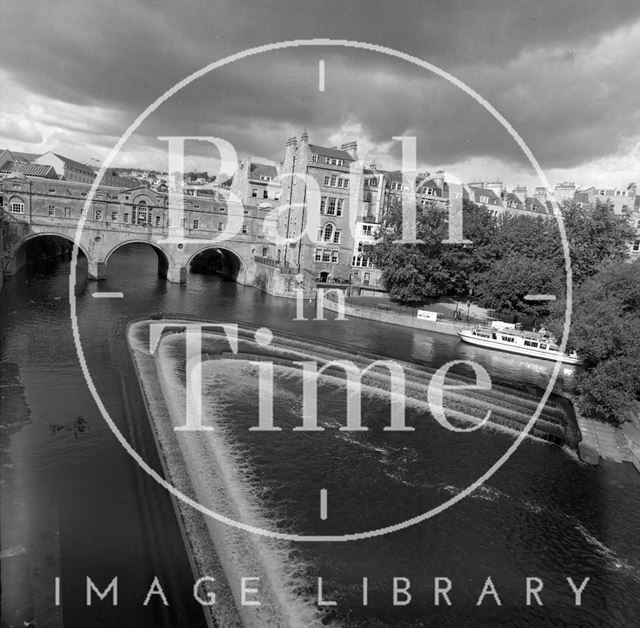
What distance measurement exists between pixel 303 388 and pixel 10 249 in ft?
130

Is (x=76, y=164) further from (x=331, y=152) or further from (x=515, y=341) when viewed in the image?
(x=515, y=341)

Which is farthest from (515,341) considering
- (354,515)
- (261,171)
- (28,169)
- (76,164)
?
(76,164)

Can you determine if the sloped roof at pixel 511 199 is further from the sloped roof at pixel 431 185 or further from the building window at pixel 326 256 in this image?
the building window at pixel 326 256

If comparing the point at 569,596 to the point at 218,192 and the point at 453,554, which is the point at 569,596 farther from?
the point at 218,192

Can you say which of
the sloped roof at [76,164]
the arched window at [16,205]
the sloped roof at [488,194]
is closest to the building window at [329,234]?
the arched window at [16,205]

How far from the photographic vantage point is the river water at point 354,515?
12648 millimetres

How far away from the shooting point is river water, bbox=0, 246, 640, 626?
12.6 metres

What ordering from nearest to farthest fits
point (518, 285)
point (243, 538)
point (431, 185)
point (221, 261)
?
1. point (243, 538)
2. point (518, 285)
3. point (221, 261)
4. point (431, 185)

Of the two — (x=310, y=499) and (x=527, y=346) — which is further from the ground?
(x=527, y=346)

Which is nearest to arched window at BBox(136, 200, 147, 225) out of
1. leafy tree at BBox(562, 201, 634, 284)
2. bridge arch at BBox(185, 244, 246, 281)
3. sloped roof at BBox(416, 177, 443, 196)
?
bridge arch at BBox(185, 244, 246, 281)

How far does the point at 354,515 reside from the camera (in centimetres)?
1595

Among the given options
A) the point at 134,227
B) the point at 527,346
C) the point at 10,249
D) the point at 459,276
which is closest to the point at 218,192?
the point at 134,227

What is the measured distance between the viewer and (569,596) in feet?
44.8

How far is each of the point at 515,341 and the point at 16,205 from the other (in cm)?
5211
